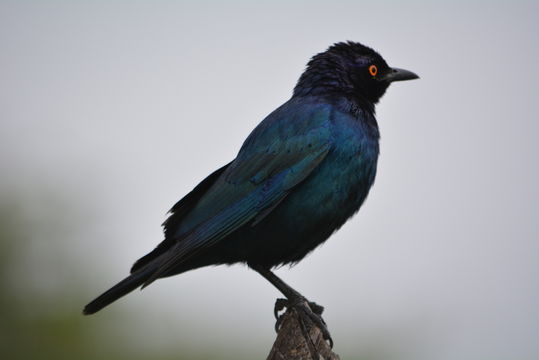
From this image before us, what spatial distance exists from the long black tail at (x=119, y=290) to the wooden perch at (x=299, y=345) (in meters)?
1.01

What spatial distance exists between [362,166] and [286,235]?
72 cm

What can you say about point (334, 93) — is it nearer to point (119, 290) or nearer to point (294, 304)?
point (294, 304)

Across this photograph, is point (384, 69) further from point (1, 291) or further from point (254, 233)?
point (1, 291)

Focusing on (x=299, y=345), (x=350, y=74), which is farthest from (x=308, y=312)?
(x=350, y=74)

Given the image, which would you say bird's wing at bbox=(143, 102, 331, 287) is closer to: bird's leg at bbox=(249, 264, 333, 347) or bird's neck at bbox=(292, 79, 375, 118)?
bird's neck at bbox=(292, 79, 375, 118)

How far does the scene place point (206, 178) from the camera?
5.86 meters

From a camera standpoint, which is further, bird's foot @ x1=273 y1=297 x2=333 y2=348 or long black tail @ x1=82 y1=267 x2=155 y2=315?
bird's foot @ x1=273 y1=297 x2=333 y2=348

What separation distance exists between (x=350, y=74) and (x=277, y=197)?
5.27 feet

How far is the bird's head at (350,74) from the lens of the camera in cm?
644

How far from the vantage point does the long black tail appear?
511 centimetres

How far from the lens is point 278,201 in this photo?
5449mm

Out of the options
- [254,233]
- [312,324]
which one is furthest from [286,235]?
[312,324]

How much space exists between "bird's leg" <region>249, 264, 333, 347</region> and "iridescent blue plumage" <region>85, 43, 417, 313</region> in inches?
3.0

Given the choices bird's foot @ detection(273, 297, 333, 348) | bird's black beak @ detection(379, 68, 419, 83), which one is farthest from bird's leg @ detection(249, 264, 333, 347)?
bird's black beak @ detection(379, 68, 419, 83)
